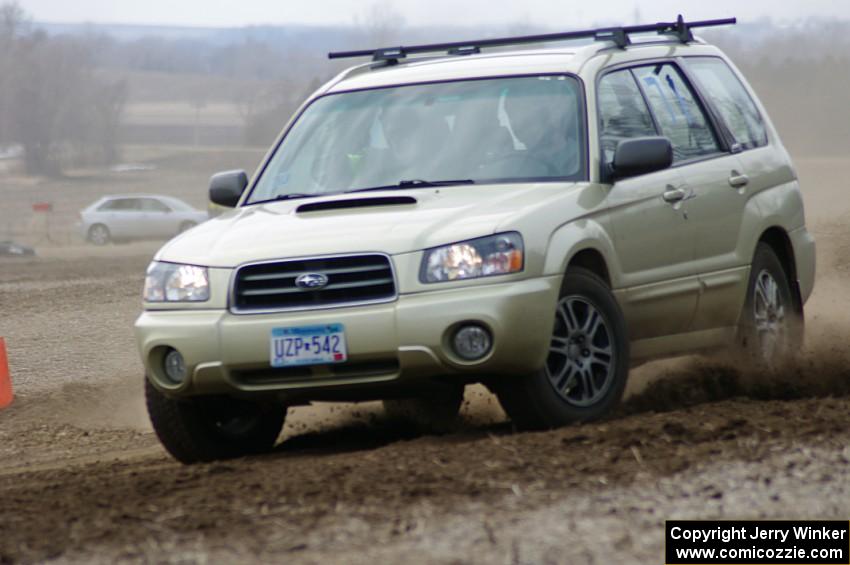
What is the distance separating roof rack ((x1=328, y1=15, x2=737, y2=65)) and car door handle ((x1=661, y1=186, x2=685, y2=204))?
0.86m

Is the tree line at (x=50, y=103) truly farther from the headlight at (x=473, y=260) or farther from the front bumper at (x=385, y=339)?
the headlight at (x=473, y=260)

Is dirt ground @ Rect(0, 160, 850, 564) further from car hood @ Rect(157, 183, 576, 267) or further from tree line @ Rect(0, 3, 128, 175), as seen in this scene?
tree line @ Rect(0, 3, 128, 175)

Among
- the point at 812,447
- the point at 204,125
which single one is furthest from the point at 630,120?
the point at 204,125

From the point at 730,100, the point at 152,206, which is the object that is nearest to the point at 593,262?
the point at 730,100

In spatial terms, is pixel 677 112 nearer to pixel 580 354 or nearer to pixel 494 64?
pixel 494 64

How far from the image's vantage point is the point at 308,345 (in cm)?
687

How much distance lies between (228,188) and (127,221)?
28931 millimetres

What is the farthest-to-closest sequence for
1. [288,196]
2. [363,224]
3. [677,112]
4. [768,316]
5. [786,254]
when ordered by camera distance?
[786,254]
[768,316]
[677,112]
[288,196]
[363,224]

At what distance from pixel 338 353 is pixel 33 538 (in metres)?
1.77

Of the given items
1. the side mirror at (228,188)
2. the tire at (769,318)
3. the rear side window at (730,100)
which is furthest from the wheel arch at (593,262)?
the side mirror at (228,188)

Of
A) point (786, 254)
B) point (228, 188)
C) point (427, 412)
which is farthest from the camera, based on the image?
point (786, 254)

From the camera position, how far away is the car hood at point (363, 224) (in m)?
6.94

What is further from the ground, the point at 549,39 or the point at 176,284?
the point at 549,39

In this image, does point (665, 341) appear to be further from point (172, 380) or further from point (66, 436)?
point (66, 436)
